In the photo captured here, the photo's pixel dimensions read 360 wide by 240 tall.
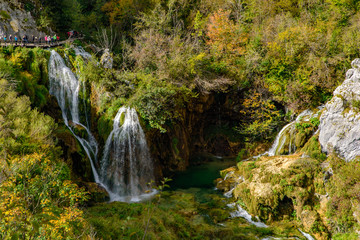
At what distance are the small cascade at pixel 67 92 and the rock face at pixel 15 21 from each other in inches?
247

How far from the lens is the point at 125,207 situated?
436 inches

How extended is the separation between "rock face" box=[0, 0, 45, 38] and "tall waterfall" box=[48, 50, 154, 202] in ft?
22.5

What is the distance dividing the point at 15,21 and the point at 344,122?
26.7m

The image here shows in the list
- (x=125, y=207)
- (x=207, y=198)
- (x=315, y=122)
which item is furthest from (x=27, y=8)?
(x=315, y=122)

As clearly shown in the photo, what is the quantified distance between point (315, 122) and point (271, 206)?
244 inches

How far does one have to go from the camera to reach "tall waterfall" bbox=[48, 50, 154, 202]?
14406 mm

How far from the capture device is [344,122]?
1130cm

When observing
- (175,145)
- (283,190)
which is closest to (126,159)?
(175,145)

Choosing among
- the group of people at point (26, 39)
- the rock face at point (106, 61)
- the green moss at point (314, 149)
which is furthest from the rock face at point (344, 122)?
the group of people at point (26, 39)

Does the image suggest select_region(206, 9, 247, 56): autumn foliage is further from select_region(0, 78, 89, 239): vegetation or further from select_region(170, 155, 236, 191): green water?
select_region(0, 78, 89, 239): vegetation

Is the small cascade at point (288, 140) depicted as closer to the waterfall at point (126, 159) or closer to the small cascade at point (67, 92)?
the waterfall at point (126, 159)

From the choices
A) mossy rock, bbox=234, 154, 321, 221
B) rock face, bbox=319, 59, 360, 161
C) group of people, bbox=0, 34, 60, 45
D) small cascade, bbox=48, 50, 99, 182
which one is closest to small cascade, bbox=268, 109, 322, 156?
rock face, bbox=319, 59, 360, 161

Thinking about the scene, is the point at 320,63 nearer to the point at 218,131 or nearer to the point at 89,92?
the point at 218,131

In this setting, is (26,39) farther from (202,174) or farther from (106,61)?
(202,174)
